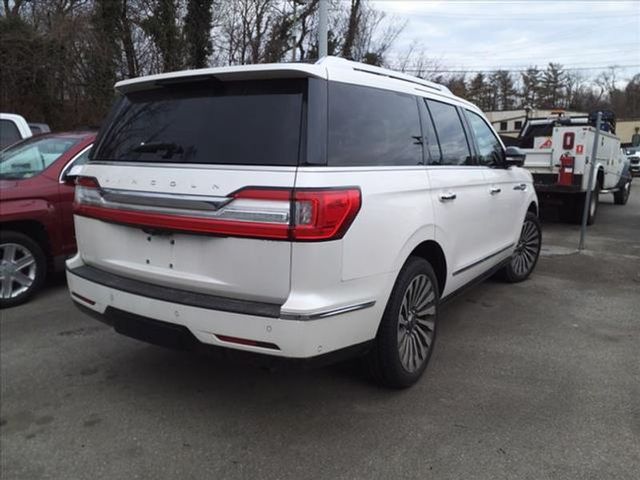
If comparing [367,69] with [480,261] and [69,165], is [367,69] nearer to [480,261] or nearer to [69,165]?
[480,261]

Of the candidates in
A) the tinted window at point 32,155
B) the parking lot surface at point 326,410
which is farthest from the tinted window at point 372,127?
the tinted window at point 32,155

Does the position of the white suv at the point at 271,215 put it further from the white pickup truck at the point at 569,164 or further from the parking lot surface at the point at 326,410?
the white pickup truck at the point at 569,164

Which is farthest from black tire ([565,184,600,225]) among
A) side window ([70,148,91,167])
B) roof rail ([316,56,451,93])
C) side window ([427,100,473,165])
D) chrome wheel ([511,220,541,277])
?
side window ([70,148,91,167])

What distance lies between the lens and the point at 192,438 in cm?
287

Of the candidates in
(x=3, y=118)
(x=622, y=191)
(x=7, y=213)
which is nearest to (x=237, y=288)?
(x=7, y=213)

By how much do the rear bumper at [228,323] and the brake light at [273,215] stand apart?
35 centimetres

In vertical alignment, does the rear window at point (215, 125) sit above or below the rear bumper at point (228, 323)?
above

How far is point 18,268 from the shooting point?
506 centimetres

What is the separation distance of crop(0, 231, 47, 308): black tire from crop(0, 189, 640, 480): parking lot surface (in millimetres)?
377

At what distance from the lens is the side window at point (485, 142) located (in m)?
4.46

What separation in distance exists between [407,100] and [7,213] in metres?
3.82

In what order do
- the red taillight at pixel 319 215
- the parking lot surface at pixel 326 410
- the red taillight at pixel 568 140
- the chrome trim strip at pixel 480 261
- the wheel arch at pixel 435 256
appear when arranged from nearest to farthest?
1. the red taillight at pixel 319 215
2. the parking lot surface at pixel 326 410
3. the wheel arch at pixel 435 256
4. the chrome trim strip at pixel 480 261
5. the red taillight at pixel 568 140

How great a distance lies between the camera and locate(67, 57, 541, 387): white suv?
96.9 inches

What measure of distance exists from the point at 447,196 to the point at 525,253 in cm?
285
